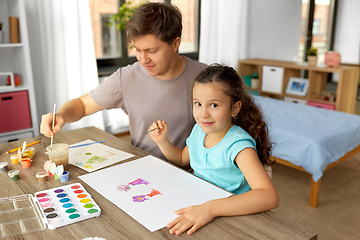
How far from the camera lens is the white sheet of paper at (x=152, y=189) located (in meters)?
0.88

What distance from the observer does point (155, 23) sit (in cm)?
125

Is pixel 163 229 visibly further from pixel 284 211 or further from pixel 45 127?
pixel 284 211

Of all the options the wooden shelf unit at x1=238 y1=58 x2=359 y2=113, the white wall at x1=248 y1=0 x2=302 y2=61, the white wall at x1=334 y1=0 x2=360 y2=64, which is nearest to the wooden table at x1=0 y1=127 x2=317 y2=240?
the wooden shelf unit at x1=238 y1=58 x2=359 y2=113

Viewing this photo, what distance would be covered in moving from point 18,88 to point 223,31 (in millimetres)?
2510

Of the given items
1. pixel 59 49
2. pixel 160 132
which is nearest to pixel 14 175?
pixel 160 132

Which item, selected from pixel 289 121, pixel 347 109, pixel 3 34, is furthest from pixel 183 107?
pixel 347 109

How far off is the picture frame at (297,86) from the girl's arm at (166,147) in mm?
2880

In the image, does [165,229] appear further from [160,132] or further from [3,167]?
[3,167]

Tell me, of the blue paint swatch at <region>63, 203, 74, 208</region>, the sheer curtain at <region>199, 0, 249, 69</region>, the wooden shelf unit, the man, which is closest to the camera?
the blue paint swatch at <region>63, 203, 74, 208</region>

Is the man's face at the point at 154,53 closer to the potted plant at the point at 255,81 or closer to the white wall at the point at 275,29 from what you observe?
the potted plant at the point at 255,81

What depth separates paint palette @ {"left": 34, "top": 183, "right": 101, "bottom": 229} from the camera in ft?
2.76

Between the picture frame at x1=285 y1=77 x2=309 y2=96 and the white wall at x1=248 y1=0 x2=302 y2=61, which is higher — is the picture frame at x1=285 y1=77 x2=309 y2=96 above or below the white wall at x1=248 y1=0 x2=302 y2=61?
below

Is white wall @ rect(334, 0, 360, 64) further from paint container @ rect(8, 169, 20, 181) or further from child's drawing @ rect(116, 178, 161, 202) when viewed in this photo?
paint container @ rect(8, 169, 20, 181)

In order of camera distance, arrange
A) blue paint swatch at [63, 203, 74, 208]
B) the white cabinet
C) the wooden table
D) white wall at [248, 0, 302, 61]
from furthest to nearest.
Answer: white wall at [248, 0, 302, 61] < the white cabinet < blue paint swatch at [63, 203, 74, 208] < the wooden table
